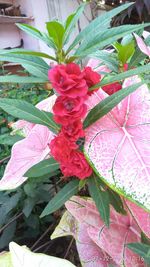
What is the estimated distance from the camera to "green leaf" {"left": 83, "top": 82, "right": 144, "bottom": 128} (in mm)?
475

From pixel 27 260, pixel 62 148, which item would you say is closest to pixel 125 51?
pixel 62 148

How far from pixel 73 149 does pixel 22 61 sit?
0.16 meters

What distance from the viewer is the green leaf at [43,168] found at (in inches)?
22.0

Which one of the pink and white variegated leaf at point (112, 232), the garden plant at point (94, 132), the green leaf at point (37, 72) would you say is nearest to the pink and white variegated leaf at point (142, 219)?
the garden plant at point (94, 132)

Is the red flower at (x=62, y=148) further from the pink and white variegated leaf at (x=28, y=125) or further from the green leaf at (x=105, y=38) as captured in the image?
the pink and white variegated leaf at (x=28, y=125)

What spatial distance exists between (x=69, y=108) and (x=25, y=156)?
0.18 metres

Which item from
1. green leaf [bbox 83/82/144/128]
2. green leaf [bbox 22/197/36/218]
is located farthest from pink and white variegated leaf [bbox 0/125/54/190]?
green leaf [bbox 22/197/36/218]

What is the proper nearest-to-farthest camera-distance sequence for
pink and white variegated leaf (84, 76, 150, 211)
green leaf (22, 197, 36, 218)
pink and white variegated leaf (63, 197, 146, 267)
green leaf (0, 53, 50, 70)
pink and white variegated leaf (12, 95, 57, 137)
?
pink and white variegated leaf (84, 76, 150, 211) → green leaf (0, 53, 50, 70) → pink and white variegated leaf (63, 197, 146, 267) → pink and white variegated leaf (12, 95, 57, 137) → green leaf (22, 197, 36, 218)

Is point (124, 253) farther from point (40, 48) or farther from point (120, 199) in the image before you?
point (40, 48)

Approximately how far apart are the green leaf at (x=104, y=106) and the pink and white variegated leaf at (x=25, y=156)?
0.34 feet

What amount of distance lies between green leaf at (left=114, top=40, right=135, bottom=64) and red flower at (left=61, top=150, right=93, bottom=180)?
246 mm

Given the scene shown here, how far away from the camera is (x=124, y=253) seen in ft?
2.03

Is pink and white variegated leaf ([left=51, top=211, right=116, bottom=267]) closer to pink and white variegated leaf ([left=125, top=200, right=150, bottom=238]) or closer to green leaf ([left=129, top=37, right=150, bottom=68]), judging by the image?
pink and white variegated leaf ([left=125, top=200, right=150, bottom=238])

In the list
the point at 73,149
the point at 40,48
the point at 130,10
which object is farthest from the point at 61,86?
the point at 40,48
